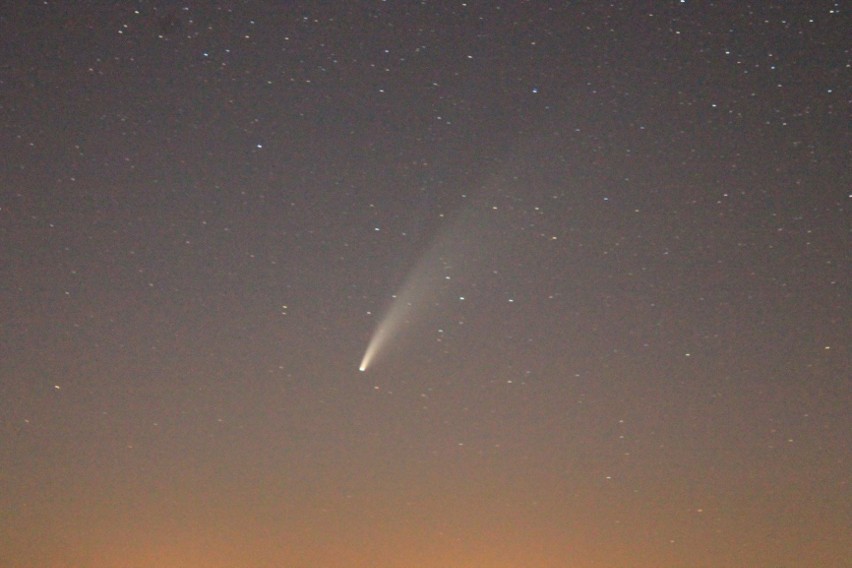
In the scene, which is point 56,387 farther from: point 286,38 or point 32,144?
point 286,38

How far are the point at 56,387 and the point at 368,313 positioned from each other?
2.04 feet

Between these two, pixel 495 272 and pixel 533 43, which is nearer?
pixel 533 43

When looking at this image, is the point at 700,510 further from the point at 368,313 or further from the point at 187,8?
the point at 187,8

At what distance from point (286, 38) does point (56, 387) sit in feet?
2.62

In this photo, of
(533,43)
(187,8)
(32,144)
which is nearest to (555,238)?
(533,43)

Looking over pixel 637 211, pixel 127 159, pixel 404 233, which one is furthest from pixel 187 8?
pixel 637 211

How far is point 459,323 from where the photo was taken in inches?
60.4

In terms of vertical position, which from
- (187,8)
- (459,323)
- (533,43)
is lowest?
(459,323)

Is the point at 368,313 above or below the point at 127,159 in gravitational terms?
below

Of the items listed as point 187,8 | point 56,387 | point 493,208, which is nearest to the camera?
point 187,8

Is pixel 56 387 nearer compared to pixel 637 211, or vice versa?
pixel 637 211

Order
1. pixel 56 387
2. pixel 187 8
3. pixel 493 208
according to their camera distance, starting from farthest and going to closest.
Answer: pixel 56 387
pixel 493 208
pixel 187 8

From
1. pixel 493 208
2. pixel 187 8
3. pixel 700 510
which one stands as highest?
pixel 187 8

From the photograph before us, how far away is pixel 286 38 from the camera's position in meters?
1.39
